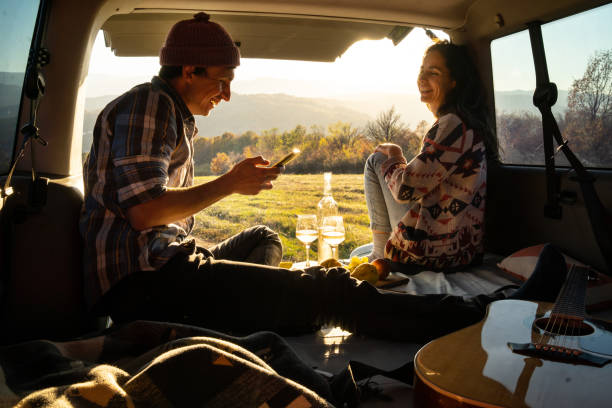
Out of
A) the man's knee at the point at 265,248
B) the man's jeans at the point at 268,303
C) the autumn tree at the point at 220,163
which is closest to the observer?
the man's jeans at the point at 268,303

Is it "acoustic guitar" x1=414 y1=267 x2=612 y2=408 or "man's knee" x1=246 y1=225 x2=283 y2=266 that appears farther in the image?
"man's knee" x1=246 y1=225 x2=283 y2=266

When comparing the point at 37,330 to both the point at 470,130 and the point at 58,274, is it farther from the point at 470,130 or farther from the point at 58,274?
the point at 470,130

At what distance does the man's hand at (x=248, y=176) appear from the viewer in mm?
1733

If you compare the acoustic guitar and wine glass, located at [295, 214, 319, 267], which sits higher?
wine glass, located at [295, 214, 319, 267]

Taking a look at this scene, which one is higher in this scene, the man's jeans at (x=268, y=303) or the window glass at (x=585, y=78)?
the window glass at (x=585, y=78)

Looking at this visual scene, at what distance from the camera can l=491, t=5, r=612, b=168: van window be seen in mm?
2264

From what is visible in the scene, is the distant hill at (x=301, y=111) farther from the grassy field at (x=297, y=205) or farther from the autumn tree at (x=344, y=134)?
the grassy field at (x=297, y=205)

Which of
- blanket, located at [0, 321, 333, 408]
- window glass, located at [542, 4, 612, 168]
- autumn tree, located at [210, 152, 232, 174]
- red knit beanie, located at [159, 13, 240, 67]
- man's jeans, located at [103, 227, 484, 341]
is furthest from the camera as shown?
autumn tree, located at [210, 152, 232, 174]

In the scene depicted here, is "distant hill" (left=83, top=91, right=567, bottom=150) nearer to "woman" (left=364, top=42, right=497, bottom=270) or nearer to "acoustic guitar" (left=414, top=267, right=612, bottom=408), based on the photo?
"woman" (left=364, top=42, right=497, bottom=270)

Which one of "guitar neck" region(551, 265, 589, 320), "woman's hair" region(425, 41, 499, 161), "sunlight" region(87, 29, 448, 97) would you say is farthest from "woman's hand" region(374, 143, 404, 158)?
"guitar neck" region(551, 265, 589, 320)

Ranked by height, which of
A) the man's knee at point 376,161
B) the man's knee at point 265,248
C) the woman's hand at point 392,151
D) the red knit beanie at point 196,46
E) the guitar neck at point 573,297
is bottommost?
the guitar neck at point 573,297

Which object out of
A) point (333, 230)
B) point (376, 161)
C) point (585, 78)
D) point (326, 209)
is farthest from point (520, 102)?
point (333, 230)

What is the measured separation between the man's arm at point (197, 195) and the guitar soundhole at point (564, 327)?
0.95 meters

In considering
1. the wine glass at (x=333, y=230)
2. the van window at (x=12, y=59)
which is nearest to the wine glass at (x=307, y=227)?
the wine glass at (x=333, y=230)
